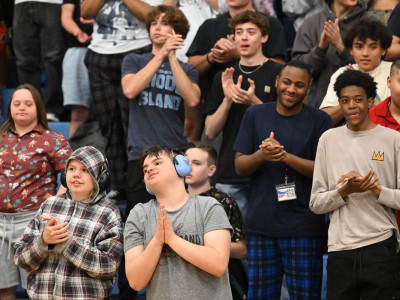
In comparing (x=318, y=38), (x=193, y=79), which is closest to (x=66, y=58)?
(x=193, y=79)

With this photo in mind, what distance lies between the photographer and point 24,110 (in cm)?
623

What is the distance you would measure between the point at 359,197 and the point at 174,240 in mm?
1246

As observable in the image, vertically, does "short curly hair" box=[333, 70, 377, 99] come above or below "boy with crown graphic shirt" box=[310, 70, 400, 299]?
above

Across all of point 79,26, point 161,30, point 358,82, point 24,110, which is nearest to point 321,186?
point 358,82

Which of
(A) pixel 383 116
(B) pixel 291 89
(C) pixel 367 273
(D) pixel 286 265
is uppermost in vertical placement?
(B) pixel 291 89

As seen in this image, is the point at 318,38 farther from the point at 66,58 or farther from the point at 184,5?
the point at 66,58

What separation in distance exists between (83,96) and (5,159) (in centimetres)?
189

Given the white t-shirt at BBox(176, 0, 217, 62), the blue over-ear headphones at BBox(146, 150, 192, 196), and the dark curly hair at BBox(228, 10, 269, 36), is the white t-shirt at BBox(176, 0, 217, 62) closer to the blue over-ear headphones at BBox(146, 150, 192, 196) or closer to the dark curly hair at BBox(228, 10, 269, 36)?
the dark curly hair at BBox(228, 10, 269, 36)

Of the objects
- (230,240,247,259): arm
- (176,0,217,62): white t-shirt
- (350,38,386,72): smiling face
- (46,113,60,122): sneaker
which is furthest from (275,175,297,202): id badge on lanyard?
(46,113,60,122): sneaker

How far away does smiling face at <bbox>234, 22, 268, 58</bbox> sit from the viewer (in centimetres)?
643

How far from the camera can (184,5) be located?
753 centimetres

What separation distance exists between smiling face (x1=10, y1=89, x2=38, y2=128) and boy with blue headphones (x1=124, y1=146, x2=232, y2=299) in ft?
5.41

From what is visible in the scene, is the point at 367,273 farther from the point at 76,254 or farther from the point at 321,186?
the point at 76,254

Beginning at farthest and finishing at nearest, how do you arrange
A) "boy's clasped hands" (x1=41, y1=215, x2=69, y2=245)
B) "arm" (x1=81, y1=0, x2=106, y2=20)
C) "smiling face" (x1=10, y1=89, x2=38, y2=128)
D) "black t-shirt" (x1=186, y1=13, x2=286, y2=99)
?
"arm" (x1=81, y1=0, x2=106, y2=20)
"black t-shirt" (x1=186, y1=13, x2=286, y2=99)
"smiling face" (x1=10, y1=89, x2=38, y2=128)
"boy's clasped hands" (x1=41, y1=215, x2=69, y2=245)
